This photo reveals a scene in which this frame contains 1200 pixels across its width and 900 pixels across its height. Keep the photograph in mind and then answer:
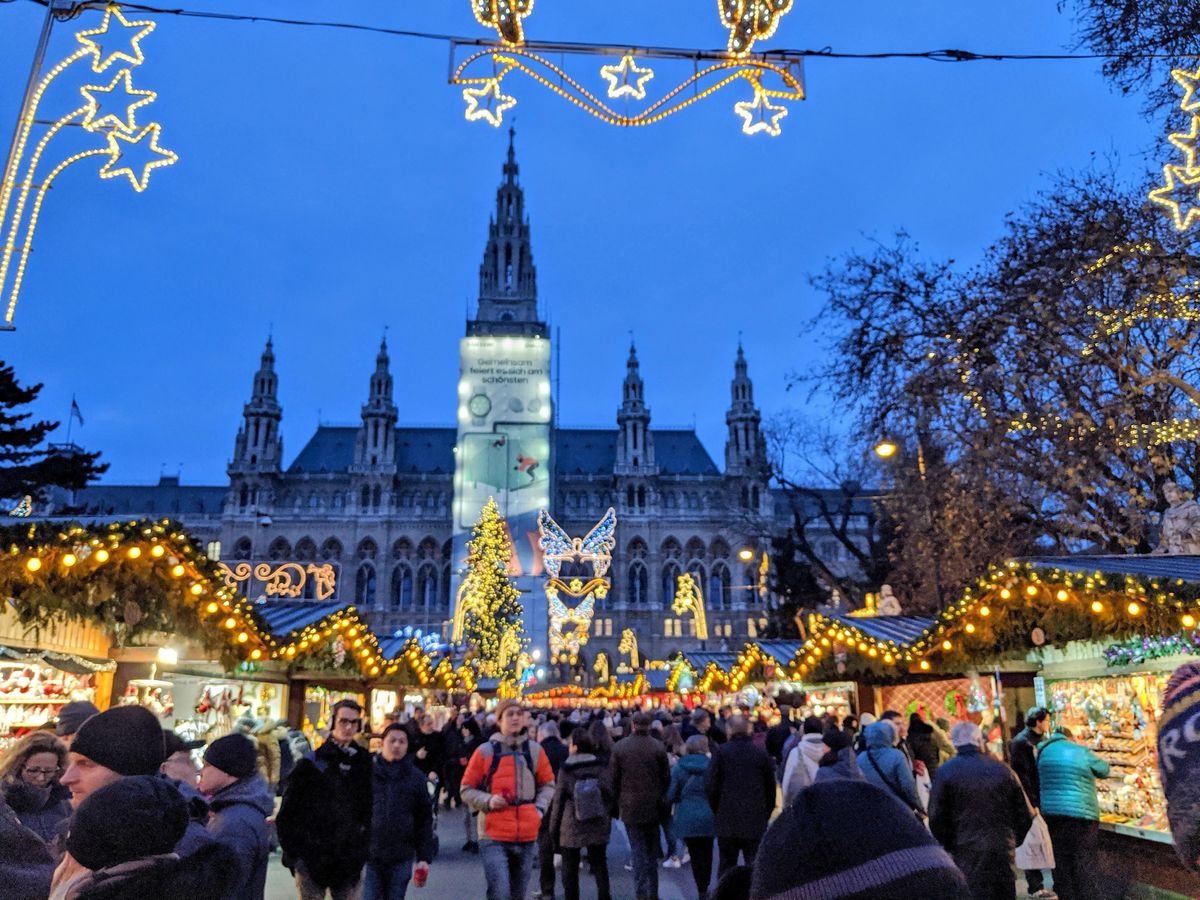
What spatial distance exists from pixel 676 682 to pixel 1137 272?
20.3 m

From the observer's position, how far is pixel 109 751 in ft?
8.16

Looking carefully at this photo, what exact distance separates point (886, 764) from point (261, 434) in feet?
198

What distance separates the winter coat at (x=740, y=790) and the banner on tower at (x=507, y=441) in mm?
40569

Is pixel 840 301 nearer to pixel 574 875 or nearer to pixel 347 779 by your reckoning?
pixel 574 875

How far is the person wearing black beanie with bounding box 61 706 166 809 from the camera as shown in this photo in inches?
97.8

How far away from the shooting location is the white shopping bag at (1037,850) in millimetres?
7102

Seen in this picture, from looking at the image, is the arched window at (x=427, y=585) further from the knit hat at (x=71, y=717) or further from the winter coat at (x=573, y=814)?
the knit hat at (x=71, y=717)

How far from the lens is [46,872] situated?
3217 mm

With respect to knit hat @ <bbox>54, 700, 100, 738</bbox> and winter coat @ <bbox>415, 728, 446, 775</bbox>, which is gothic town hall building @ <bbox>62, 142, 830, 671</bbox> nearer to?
winter coat @ <bbox>415, 728, 446, 775</bbox>

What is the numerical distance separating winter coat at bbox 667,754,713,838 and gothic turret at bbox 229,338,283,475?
189ft

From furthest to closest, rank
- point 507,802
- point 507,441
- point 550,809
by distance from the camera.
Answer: point 507,441
point 550,809
point 507,802

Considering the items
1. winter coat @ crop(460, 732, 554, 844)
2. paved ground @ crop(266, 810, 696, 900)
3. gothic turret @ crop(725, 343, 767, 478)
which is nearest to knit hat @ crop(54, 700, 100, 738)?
winter coat @ crop(460, 732, 554, 844)

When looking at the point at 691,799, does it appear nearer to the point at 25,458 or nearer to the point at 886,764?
the point at 886,764

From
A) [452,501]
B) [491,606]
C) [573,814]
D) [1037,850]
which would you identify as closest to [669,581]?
[452,501]
